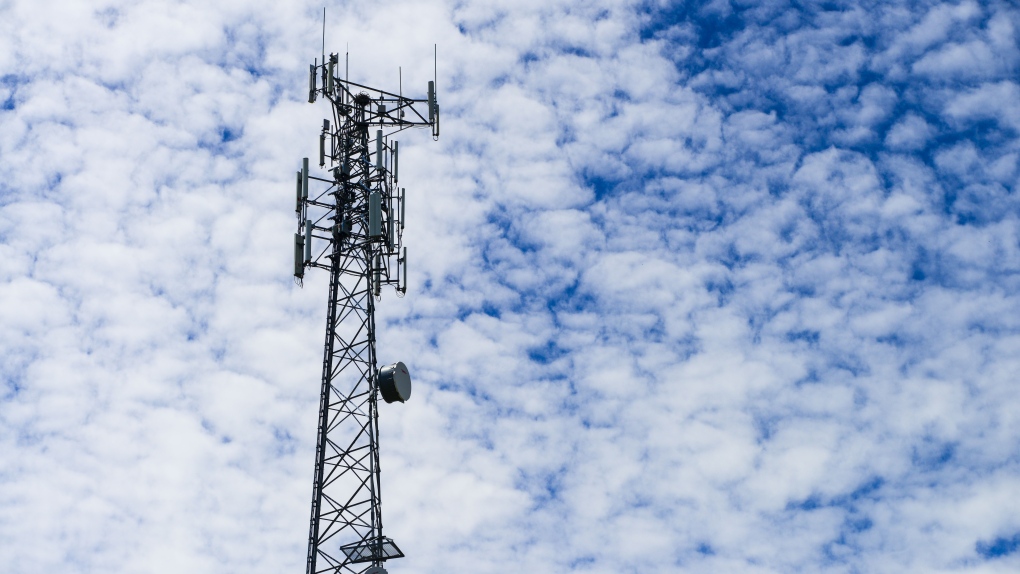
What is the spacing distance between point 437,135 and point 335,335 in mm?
7320

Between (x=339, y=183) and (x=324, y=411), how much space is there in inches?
280

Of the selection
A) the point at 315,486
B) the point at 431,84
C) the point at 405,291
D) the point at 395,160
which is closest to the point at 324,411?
the point at 315,486

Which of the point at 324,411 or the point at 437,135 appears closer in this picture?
the point at 324,411

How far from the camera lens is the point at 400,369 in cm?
4019

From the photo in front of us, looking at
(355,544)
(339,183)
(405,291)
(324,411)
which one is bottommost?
(355,544)

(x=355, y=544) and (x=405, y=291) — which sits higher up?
(x=405, y=291)

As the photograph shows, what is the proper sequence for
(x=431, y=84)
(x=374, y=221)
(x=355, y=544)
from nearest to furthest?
(x=355, y=544)
(x=374, y=221)
(x=431, y=84)

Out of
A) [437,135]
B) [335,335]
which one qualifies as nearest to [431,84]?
[437,135]

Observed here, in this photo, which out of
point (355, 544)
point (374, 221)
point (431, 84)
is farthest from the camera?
point (431, 84)

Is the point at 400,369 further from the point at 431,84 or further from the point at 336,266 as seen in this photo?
the point at 431,84

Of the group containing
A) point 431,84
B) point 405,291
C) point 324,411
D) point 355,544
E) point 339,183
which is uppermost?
point 431,84

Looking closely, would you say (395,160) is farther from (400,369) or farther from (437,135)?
(400,369)

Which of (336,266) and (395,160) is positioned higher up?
(395,160)

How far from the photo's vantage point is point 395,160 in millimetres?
42500
